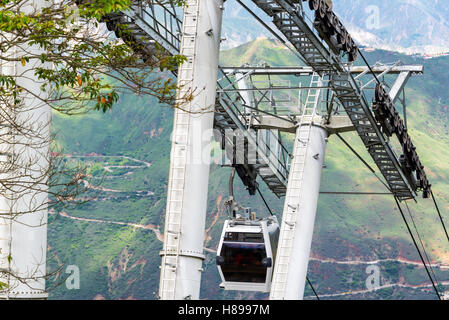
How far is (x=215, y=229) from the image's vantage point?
124 meters

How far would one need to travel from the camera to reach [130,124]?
518ft

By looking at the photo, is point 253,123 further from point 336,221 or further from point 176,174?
point 336,221

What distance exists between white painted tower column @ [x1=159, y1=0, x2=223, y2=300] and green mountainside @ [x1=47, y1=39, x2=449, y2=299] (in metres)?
95.6

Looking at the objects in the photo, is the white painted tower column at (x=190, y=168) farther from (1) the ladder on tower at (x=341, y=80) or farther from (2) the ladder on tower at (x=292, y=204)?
(2) the ladder on tower at (x=292, y=204)

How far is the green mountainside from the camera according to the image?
122 meters

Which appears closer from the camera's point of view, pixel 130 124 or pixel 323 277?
pixel 323 277

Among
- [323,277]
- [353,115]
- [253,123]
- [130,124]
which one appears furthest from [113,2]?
[130,124]

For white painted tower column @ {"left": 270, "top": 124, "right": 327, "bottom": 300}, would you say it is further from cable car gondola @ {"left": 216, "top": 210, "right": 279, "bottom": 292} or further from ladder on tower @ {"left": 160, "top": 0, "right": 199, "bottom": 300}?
ladder on tower @ {"left": 160, "top": 0, "right": 199, "bottom": 300}

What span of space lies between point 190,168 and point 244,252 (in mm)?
9740

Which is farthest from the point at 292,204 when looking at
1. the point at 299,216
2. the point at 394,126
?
the point at 394,126

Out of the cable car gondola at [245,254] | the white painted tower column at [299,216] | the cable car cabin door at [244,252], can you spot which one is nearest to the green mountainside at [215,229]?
the white painted tower column at [299,216]

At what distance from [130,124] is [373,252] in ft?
182

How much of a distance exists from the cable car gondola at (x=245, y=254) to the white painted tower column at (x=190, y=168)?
905cm

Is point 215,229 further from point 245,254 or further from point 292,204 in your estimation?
point 245,254
